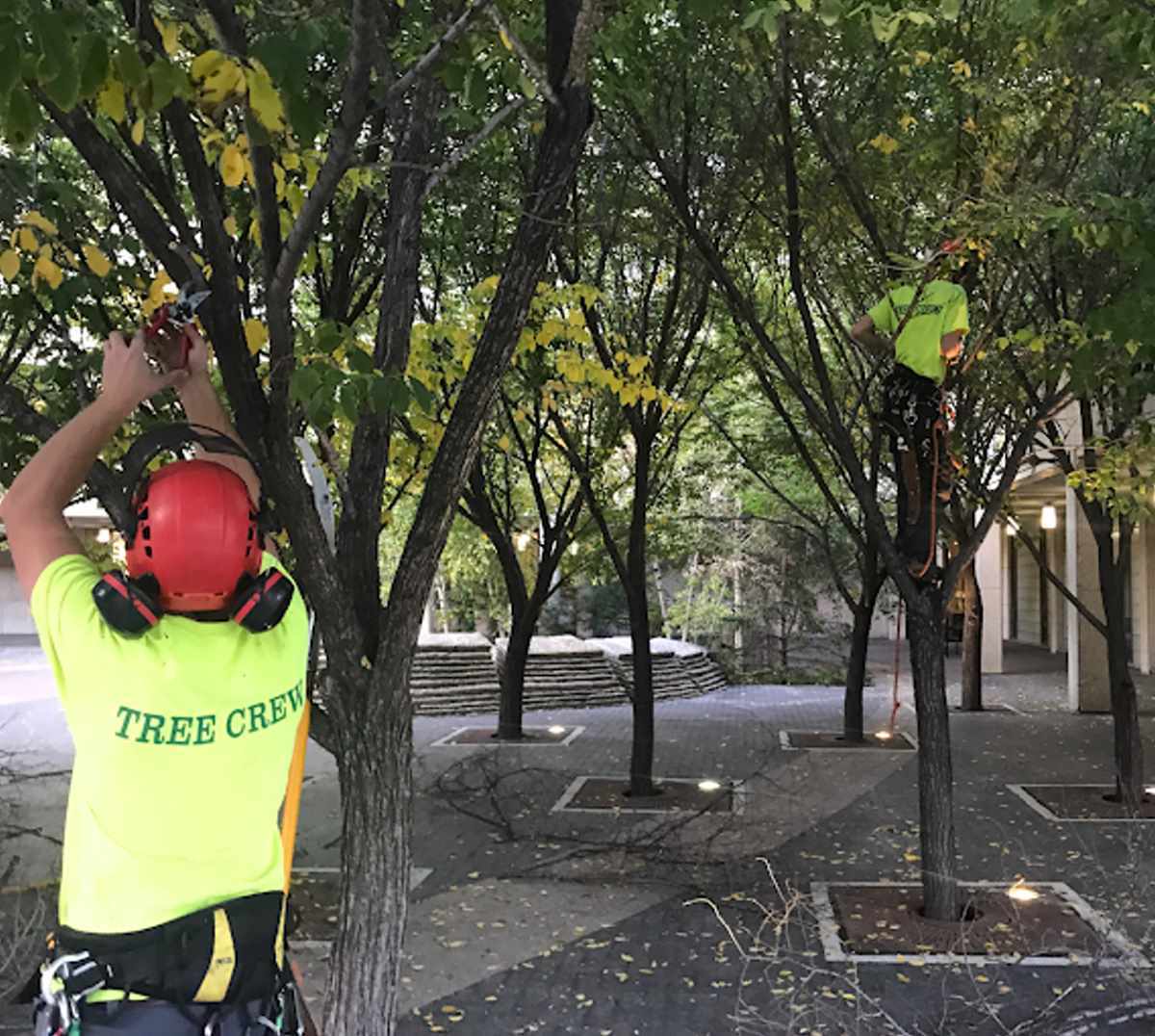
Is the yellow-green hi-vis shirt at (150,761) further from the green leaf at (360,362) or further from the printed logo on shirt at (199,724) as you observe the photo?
the green leaf at (360,362)

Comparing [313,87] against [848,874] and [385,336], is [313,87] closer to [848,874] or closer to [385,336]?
[385,336]

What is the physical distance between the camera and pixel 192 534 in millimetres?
1841

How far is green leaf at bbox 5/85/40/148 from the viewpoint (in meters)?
2.53

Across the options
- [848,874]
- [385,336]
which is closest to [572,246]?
[848,874]

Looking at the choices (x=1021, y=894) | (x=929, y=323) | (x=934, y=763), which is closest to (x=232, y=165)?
(x=929, y=323)

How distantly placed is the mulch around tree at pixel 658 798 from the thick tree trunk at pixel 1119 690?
3587 millimetres

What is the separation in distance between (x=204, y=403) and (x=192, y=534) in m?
0.76

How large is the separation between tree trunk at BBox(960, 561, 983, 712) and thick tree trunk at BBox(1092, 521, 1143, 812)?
7.00m

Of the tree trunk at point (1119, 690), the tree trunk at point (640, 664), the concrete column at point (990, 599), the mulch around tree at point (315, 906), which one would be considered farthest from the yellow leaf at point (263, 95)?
the concrete column at point (990, 599)

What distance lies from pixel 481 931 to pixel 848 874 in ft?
9.65

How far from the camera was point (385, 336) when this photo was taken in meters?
4.28

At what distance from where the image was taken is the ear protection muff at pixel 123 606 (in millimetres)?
1839

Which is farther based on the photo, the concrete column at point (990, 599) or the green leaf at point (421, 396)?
the concrete column at point (990, 599)

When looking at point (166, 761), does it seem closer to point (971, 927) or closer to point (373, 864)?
point (373, 864)
